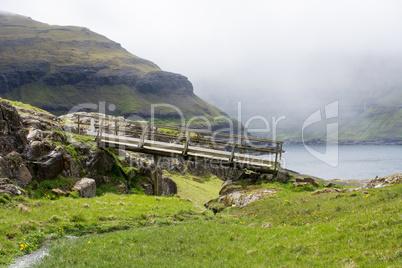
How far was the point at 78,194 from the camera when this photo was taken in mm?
19406

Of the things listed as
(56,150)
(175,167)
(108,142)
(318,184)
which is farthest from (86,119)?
(318,184)

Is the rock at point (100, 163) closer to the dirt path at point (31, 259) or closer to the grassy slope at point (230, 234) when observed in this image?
the grassy slope at point (230, 234)

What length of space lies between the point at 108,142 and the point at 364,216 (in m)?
22.7

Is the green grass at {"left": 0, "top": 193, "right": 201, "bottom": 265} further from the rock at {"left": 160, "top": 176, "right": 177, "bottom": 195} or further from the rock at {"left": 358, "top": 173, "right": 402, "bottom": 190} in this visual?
the rock at {"left": 160, "top": 176, "right": 177, "bottom": 195}

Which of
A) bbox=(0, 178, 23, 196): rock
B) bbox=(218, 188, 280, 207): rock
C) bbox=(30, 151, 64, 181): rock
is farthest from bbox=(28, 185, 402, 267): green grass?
bbox=(30, 151, 64, 181): rock

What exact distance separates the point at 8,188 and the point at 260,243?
46.8ft

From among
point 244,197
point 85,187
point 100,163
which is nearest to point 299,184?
point 244,197

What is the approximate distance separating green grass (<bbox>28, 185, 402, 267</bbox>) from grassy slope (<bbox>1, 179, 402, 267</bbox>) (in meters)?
0.03

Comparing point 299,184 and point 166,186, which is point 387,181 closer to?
point 299,184

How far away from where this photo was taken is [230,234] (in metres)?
12.9

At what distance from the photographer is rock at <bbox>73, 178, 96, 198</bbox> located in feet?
64.9

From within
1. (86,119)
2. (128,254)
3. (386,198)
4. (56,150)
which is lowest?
(128,254)

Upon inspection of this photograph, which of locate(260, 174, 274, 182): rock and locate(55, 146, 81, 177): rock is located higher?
locate(55, 146, 81, 177): rock

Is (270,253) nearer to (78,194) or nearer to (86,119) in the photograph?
(78,194)
